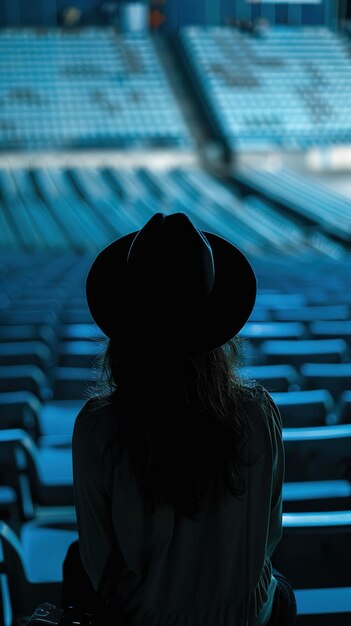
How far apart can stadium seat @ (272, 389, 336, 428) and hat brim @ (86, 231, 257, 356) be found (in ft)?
4.19

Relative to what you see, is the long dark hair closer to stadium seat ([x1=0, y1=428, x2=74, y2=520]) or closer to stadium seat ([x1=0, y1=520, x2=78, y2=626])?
stadium seat ([x1=0, y1=520, x2=78, y2=626])

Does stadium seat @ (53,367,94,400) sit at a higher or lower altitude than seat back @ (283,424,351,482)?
lower

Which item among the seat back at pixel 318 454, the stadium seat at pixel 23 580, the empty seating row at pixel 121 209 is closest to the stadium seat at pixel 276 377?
the seat back at pixel 318 454

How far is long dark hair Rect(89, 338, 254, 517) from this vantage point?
1.15 m

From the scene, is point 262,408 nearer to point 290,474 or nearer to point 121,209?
point 290,474

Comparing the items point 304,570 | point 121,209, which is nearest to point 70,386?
point 304,570

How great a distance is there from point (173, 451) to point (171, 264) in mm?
284

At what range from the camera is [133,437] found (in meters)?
1.15

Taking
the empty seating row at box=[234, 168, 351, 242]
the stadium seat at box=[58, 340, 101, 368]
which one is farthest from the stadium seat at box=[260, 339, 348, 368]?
the empty seating row at box=[234, 168, 351, 242]

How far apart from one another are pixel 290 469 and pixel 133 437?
1.12m

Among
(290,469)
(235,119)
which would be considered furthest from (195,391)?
(235,119)

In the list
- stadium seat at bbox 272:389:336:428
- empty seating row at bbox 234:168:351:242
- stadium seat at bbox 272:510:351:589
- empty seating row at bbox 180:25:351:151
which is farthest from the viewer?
empty seating row at bbox 180:25:351:151

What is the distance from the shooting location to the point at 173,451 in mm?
1149

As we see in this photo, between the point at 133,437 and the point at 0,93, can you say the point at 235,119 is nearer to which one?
the point at 0,93
